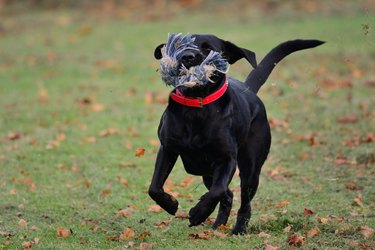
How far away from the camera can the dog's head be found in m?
5.74

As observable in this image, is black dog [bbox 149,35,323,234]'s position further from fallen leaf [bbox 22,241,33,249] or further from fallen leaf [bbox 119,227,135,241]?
fallen leaf [bbox 22,241,33,249]

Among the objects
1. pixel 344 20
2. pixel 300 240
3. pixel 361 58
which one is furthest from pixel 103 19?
pixel 300 240

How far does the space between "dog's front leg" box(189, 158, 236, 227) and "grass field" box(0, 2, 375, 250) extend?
250 millimetres

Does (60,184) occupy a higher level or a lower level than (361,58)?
lower

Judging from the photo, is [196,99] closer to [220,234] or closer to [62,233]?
[220,234]

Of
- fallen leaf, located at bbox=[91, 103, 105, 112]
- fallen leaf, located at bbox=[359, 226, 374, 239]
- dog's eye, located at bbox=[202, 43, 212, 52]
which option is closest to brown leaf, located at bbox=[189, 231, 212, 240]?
fallen leaf, located at bbox=[359, 226, 374, 239]

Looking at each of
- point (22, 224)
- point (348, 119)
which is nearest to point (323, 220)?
point (22, 224)

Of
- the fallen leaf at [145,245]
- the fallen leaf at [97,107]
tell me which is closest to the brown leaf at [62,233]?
the fallen leaf at [145,245]

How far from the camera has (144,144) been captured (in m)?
10.8

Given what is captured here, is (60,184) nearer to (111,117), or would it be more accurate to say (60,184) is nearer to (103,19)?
(111,117)

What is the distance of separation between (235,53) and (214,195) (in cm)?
132

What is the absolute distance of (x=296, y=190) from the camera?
323 inches

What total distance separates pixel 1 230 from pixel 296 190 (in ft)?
10.8

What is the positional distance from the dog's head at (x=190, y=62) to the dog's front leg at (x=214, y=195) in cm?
72
